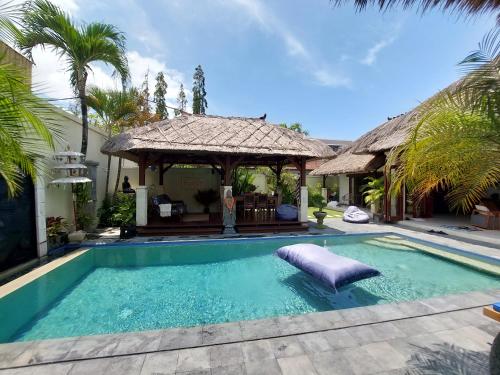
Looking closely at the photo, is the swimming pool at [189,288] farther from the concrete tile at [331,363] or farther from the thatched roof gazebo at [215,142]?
the thatched roof gazebo at [215,142]

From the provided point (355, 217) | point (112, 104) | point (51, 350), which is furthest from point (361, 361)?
point (112, 104)

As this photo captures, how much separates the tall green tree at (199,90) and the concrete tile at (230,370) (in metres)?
33.8

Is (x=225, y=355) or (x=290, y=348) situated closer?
(x=225, y=355)

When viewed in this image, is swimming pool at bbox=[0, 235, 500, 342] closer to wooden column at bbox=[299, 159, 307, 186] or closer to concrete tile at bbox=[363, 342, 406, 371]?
concrete tile at bbox=[363, 342, 406, 371]

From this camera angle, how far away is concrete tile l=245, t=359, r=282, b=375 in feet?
8.35

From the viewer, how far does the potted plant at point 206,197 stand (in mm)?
13676

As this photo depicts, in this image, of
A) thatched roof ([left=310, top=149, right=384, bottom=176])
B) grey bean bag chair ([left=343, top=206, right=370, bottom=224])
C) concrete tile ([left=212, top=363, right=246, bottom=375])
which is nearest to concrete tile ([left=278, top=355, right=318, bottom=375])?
concrete tile ([left=212, top=363, right=246, bottom=375])

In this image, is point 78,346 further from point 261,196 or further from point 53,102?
point 261,196

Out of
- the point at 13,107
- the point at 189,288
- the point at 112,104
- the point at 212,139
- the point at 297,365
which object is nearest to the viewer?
the point at 13,107

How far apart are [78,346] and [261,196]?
319 inches

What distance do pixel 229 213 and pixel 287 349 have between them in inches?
290

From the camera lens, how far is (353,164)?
54.6 ft

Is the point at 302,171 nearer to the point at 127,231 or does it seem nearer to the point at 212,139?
the point at 212,139

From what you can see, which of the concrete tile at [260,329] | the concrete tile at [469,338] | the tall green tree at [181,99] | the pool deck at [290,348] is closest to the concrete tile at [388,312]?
the pool deck at [290,348]
